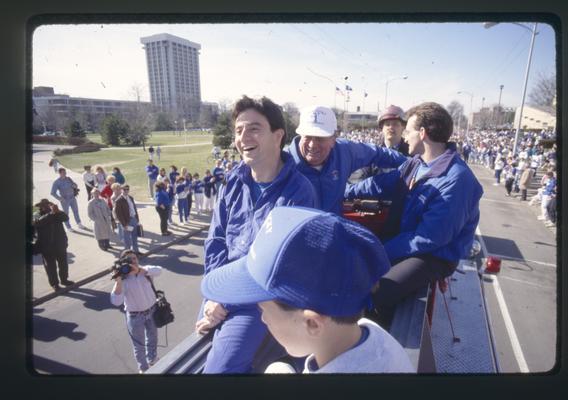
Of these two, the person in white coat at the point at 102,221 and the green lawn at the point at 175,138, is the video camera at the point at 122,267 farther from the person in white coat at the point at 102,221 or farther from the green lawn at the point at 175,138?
the green lawn at the point at 175,138

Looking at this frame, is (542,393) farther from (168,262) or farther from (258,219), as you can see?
(168,262)

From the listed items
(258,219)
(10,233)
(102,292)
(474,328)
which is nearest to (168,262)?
(102,292)

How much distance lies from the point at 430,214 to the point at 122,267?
1.81m

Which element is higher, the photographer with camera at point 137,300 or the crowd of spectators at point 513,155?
the crowd of spectators at point 513,155

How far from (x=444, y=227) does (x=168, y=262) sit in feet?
9.49

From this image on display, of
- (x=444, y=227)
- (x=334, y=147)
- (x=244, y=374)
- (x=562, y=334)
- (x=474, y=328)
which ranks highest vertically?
(x=334, y=147)

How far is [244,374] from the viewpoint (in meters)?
1.11

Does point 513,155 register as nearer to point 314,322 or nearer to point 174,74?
point 314,322

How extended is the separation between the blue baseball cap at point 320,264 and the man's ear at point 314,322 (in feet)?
0.05

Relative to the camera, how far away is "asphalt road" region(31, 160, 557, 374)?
46.1 inches

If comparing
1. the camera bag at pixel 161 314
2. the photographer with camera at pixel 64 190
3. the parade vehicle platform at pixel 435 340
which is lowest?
the camera bag at pixel 161 314

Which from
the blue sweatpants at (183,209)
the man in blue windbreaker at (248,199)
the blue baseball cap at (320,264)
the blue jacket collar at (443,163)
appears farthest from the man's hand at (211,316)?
the blue sweatpants at (183,209)

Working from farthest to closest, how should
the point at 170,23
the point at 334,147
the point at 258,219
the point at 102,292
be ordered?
the point at 102,292, the point at 334,147, the point at 258,219, the point at 170,23

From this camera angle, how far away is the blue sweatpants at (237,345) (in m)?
1.10
